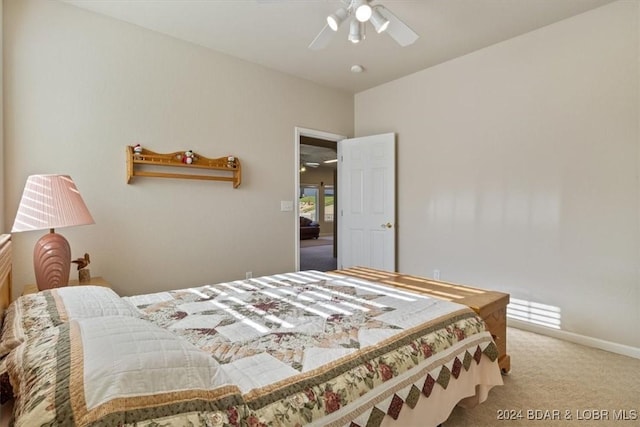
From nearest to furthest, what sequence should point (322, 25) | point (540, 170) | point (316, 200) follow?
point (322, 25) → point (540, 170) → point (316, 200)

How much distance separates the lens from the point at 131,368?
2.45ft

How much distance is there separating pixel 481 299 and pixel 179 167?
9.24ft

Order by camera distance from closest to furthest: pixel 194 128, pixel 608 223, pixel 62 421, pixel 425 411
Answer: pixel 62 421, pixel 425 411, pixel 608 223, pixel 194 128

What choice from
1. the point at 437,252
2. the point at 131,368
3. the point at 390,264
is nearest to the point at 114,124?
the point at 131,368

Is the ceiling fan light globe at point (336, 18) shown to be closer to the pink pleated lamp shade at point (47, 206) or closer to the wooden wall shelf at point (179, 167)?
the wooden wall shelf at point (179, 167)

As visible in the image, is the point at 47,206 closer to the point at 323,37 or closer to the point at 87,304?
the point at 87,304

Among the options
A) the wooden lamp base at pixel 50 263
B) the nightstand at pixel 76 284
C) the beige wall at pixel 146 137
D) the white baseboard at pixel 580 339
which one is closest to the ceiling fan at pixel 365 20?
the beige wall at pixel 146 137

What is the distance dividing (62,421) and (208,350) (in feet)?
1.91

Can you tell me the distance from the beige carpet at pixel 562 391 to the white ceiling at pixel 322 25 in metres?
2.78

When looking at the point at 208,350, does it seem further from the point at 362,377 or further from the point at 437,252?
the point at 437,252

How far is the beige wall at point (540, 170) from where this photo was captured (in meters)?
2.62

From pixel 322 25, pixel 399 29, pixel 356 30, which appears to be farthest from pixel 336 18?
pixel 322 25

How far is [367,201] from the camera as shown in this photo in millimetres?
4395

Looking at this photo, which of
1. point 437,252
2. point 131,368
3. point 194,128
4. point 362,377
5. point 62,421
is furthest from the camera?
point 437,252
